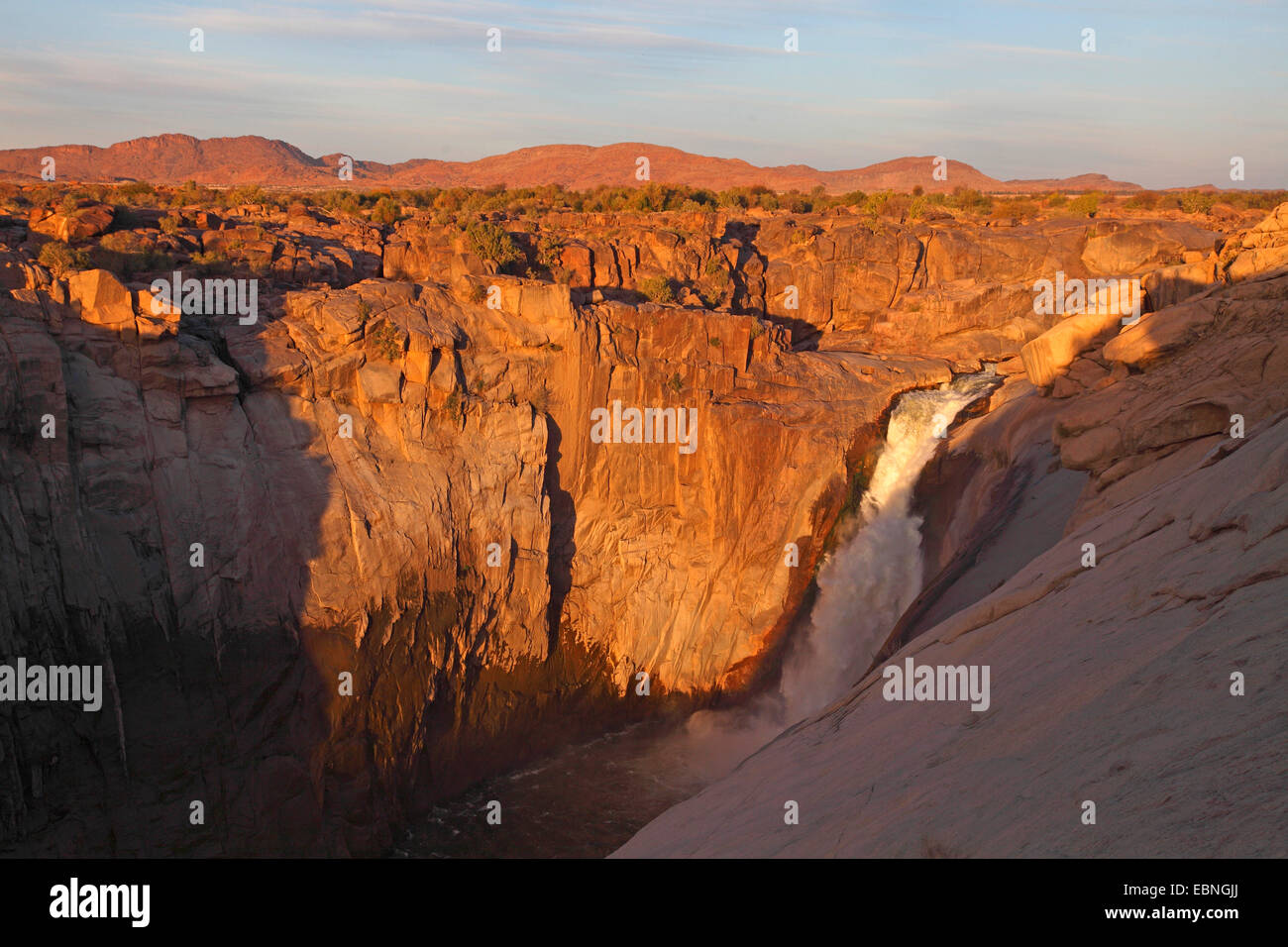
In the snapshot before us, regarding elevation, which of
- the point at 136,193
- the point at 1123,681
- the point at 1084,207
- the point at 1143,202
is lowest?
the point at 1123,681

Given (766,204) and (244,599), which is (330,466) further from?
(766,204)

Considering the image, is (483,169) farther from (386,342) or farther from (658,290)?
(386,342)

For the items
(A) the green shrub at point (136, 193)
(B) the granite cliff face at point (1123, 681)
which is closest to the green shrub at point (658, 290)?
(B) the granite cliff face at point (1123, 681)

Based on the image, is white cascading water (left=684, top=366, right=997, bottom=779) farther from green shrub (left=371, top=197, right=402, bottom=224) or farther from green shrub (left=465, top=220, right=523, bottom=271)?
green shrub (left=371, top=197, right=402, bottom=224)

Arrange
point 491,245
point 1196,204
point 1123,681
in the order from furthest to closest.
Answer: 1. point 1196,204
2. point 491,245
3. point 1123,681

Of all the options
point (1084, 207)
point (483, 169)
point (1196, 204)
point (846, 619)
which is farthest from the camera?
point (483, 169)

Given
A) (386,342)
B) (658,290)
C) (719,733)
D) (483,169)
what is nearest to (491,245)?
(658,290)

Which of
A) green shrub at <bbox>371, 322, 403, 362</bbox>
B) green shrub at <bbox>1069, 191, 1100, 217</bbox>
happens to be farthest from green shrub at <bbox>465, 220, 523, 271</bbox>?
green shrub at <bbox>1069, 191, 1100, 217</bbox>

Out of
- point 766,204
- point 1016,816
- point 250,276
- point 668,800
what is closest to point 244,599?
point 250,276
